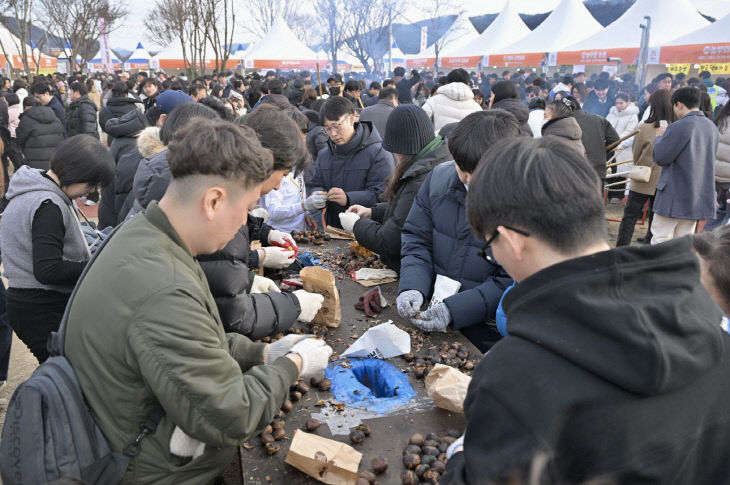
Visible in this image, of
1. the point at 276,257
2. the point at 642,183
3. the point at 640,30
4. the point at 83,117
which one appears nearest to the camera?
the point at 276,257

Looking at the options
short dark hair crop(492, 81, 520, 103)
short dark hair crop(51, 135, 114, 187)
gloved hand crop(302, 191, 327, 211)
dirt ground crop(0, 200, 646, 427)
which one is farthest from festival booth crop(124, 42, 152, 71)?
short dark hair crop(51, 135, 114, 187)

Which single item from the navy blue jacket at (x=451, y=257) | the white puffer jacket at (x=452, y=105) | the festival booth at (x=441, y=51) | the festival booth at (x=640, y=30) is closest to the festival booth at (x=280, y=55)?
the festival booth at (x=441, y=51)

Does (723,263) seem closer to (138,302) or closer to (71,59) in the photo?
(138,302)

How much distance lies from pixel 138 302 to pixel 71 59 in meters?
26.6

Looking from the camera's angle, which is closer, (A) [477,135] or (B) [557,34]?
(A) [477,135]

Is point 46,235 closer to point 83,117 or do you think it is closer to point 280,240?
point 280,240

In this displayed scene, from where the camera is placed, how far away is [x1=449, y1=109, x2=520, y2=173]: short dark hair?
2.37 metres

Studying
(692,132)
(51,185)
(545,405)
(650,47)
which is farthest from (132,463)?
(650,47)

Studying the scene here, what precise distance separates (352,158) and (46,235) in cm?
271

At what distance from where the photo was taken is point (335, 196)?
14.4 feet

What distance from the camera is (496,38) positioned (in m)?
20.5

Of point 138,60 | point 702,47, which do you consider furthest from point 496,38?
point 138,60

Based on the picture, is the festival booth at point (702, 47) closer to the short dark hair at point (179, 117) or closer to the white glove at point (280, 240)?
the white glove at point (280, 240)

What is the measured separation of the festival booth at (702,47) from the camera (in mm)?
12008
